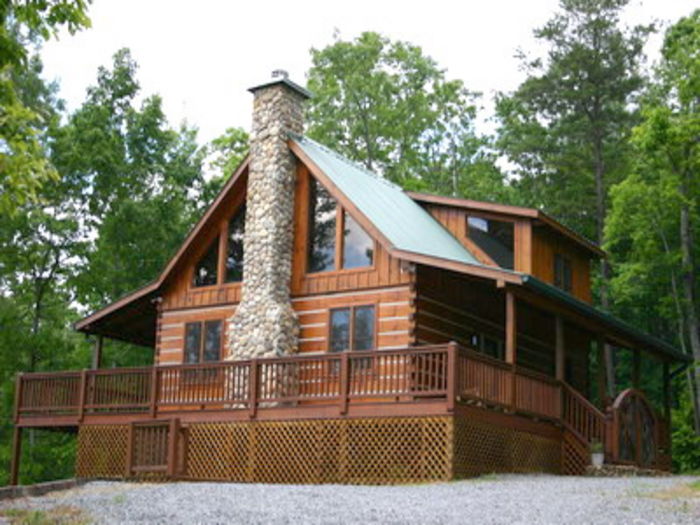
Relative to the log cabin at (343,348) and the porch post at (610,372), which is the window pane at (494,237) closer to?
the log cabin at (343,348)

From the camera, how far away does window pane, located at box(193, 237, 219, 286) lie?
2491 centimetres

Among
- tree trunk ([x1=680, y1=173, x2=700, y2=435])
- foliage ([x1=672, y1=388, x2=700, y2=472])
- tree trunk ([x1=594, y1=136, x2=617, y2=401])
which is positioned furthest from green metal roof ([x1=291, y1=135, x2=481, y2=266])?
tree trunk ([x1=594, y1=136, x2=617, y2=401])

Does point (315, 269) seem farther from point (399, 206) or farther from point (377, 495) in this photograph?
point (377, 495)

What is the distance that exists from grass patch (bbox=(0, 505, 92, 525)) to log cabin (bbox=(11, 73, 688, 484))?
5.62 m

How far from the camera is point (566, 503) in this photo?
12.6 meters

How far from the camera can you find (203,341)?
80.3ft

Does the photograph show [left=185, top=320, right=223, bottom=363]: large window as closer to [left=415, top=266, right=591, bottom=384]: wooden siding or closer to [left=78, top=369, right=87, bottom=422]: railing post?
[left=78, top=369, right=87, bottom=422]: railing post

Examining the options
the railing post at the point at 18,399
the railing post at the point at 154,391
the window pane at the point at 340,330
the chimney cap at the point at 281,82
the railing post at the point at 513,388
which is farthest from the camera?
the railing post at the point at 18,399

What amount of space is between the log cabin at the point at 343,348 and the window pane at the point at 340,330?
1.5 inches

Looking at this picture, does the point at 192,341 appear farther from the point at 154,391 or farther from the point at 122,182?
the point at 122,182

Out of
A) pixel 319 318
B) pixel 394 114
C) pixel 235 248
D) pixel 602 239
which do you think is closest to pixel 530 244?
pixel 319 318

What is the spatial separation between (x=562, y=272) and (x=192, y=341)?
9629 millimetres

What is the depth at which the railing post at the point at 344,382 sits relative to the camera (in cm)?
1905

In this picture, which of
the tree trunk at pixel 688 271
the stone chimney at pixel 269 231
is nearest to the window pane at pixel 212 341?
the stone chimney at pixel 269 231
